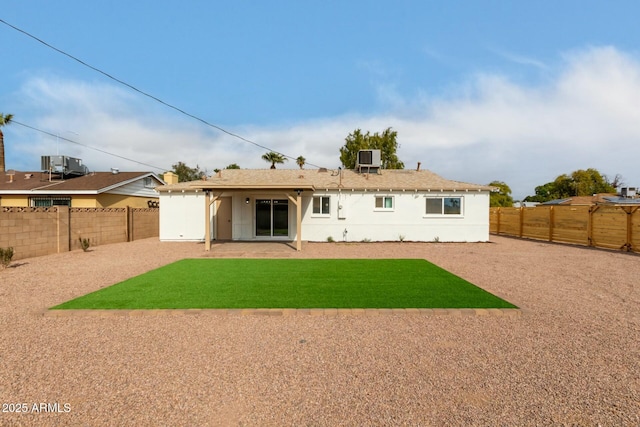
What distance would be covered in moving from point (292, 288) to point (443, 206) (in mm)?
12712

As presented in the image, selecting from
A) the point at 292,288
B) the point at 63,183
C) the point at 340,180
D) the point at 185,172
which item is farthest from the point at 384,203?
the point at 185,172

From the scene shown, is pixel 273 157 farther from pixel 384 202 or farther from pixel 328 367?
pixel 328 367

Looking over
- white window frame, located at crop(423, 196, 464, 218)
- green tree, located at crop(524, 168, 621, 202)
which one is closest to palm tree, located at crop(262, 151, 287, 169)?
white window frame, located at crop(423, 196, 464, 218)

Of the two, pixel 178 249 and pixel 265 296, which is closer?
pixel 265 296

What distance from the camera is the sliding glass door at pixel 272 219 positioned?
17188mm

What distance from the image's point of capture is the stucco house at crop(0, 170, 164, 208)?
20156 mm

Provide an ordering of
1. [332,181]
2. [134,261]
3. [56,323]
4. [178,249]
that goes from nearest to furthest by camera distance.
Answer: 1. [56,323]
2. [134,261]
3. [178,249]
4. [332,181]

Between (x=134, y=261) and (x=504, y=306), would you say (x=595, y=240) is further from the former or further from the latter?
Result: (x=134, y=261)

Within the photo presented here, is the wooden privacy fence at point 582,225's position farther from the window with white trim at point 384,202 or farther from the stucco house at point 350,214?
the window with white trim at point 384,202

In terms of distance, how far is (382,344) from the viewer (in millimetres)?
4312

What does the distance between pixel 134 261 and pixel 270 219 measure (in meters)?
7.33

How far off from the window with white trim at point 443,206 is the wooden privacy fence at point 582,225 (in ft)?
18.6

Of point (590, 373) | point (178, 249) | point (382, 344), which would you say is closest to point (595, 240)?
point (590, 373)

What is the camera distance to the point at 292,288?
7172 mm
